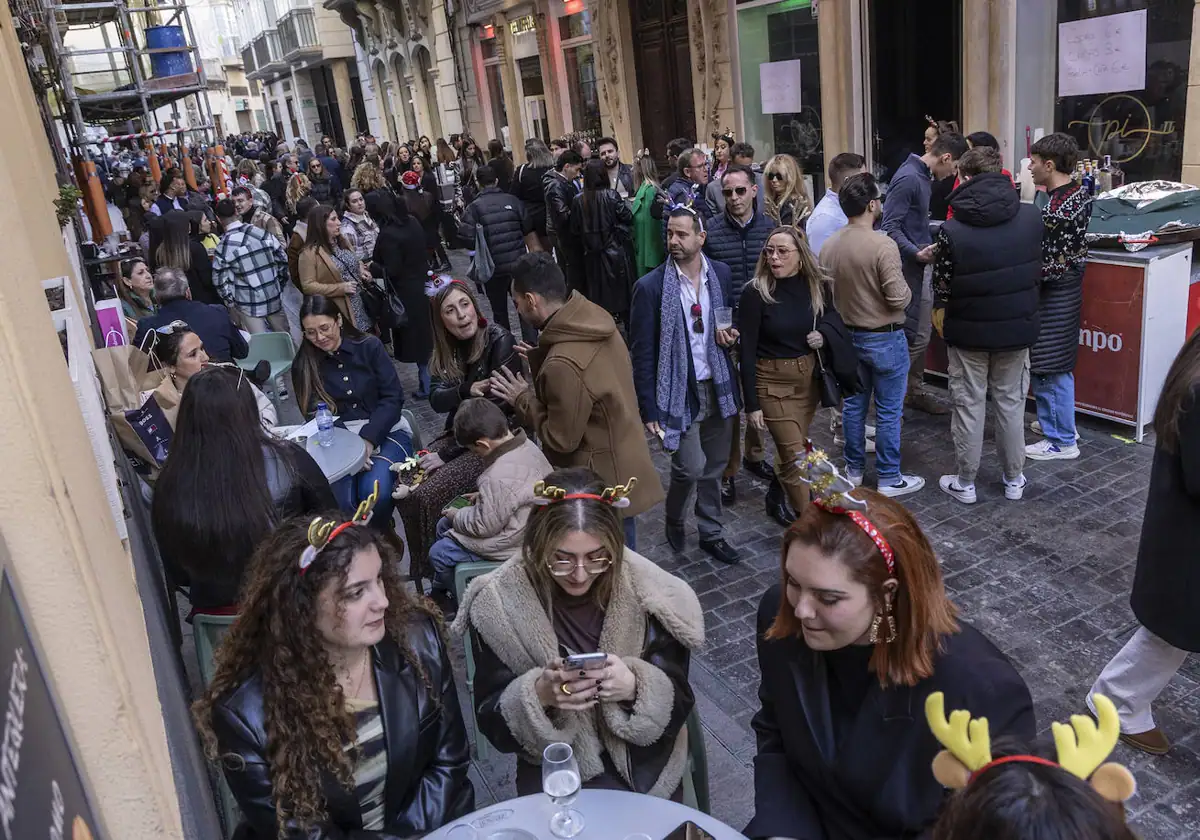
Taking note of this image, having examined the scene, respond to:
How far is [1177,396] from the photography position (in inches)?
117

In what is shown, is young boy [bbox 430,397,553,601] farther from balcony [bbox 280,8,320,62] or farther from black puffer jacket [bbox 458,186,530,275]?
balcony [bbox 280,8,320,62]

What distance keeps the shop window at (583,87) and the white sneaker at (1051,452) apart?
44.8 ft

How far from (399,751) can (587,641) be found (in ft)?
2.16

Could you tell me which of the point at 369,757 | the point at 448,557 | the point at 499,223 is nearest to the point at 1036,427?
the point at 448,557

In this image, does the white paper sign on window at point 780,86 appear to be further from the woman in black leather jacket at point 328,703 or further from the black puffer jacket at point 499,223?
the woman in black leather jacket at point 328,703

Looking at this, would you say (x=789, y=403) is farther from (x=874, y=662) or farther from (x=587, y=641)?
(x=874, y=662)

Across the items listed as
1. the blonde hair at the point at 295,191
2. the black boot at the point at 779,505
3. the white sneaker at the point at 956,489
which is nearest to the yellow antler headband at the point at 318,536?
the black boot at the point at 779,505

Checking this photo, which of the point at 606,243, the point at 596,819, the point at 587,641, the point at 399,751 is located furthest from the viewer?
the point at 606,243

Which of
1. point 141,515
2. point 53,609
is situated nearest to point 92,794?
point 53,609

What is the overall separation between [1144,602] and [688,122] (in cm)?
1339

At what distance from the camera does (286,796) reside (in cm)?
253

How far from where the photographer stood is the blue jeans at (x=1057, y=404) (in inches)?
233

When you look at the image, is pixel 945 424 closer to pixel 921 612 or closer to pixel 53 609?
pixel 921 612

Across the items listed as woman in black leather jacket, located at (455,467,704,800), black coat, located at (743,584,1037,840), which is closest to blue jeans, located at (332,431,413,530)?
woman in black leather jacket, located at (455,467,704,800)
